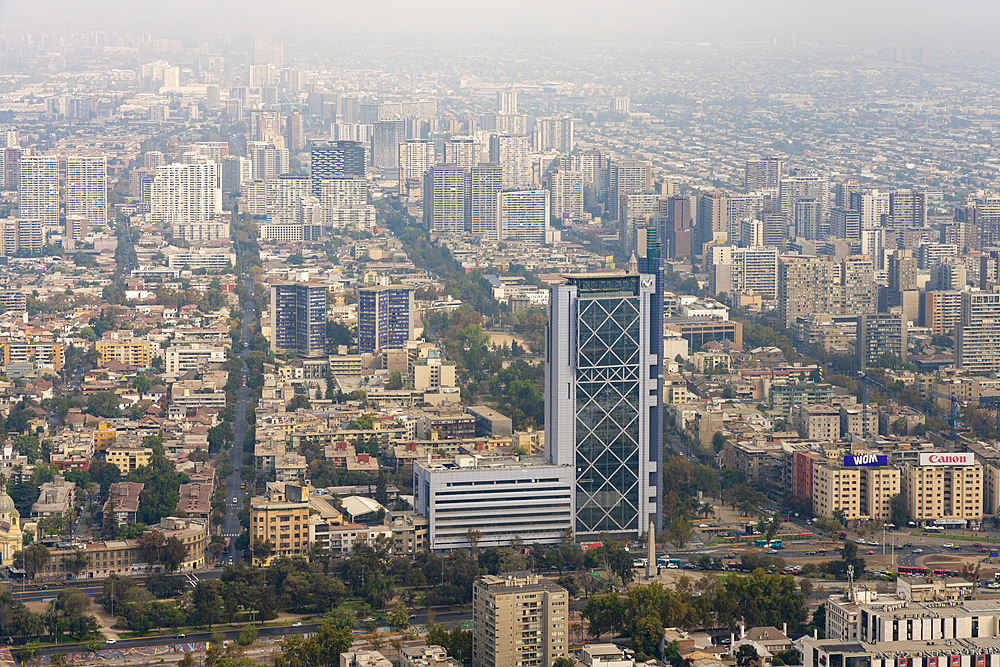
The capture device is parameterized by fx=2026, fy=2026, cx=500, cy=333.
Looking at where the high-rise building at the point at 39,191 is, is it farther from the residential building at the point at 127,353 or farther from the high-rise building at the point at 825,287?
the high-rise building at the point at 825,287

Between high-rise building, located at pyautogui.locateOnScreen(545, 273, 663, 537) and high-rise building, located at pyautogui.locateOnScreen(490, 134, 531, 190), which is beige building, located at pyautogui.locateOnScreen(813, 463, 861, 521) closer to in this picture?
high-rise building, located at pyautogui.locateOnScreen(545, 273, 663, 537)

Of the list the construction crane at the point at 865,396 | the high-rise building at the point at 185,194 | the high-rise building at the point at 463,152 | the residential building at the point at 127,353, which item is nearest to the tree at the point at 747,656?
the construction crane at the point at 865,396

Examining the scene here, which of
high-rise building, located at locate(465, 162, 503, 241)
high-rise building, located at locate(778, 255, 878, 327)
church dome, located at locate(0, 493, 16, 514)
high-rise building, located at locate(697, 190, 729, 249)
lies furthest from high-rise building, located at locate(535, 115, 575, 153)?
church dome, located at locate(0, 493, 16, 514)

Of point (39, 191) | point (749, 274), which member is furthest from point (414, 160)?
point (749, 274)

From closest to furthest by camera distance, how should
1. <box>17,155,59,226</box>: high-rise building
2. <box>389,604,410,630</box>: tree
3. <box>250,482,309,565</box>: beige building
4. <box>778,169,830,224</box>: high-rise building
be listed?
<box>389,604,410,630</box>: tree < <box>250,482,309,565</box>: beige building < <box>778,169,830,224</box>: high-rise building < <box>17,155,59,226</box>: high-rise building

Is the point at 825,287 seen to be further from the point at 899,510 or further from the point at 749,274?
the point at 899,510
